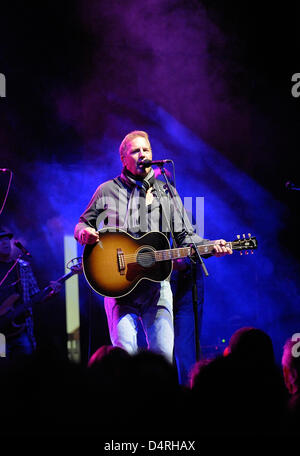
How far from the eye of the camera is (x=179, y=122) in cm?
619

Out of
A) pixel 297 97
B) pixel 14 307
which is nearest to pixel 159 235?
pixel 14 307

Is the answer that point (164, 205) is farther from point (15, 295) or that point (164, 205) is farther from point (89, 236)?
point (15, 295)

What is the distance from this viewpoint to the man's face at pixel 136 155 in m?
3.79

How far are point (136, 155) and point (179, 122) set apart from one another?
2565mm

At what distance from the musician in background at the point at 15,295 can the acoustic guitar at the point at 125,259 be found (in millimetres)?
2155

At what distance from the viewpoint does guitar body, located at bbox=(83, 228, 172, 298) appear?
3.51m

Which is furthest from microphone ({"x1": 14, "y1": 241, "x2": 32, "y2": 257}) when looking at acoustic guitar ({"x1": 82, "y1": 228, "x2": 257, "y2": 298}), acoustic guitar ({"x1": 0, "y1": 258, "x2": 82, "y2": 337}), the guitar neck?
the guitar neck

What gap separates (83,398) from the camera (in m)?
1.18

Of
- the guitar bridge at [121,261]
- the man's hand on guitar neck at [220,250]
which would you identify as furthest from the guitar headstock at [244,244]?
the guitar bridge at [121,261]

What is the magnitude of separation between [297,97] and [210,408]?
5787 millimetres

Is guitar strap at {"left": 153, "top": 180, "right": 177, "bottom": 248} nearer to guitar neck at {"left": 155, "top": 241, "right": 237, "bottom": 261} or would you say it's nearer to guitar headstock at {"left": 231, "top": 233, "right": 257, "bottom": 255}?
guitar neck at {"left": 155, "top": 241, "right": 237, "bottom": 261}

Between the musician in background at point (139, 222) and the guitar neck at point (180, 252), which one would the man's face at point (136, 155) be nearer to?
the musician in background at point (139, 222)
